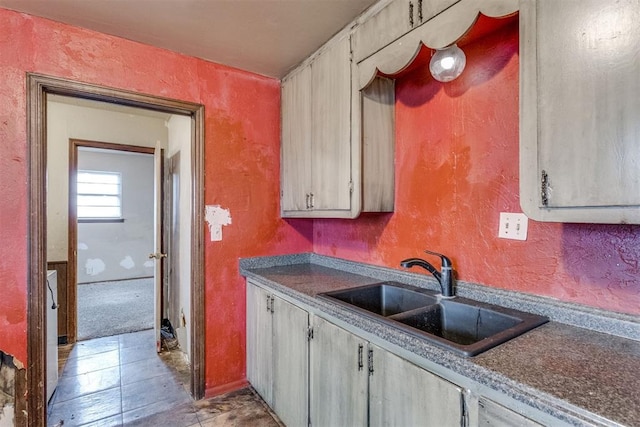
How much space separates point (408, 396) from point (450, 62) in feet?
4.59

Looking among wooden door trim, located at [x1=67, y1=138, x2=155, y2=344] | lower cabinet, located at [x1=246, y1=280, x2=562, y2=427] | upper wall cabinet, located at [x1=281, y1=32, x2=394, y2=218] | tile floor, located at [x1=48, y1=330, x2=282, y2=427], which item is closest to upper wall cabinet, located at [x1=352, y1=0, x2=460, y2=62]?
upper wall cabinet, located at [x1=281, y1=32, x2=394, y2=218]

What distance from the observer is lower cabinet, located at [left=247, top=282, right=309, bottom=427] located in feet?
5.79

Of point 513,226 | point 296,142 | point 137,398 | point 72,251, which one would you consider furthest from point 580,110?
point 72,251

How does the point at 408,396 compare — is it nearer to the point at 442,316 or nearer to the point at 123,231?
the point at 442,316

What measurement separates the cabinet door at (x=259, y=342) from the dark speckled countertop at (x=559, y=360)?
61 centimetres

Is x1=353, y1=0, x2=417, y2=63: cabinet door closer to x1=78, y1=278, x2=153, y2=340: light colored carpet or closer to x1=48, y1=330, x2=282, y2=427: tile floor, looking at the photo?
x1=48, y1=330, x2=282, y2=427: tile floor

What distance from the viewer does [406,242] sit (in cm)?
192

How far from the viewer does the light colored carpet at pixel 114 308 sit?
364 cm

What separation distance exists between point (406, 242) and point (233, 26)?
160 cm

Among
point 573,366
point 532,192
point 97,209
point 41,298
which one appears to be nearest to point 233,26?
point 532,192

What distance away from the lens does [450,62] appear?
4.81 ft

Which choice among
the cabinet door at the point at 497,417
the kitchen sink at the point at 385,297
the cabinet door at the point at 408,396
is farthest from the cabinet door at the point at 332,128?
the cabinet door at the point at 497,417

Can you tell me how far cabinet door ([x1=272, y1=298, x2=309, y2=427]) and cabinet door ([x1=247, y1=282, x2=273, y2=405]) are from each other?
0.09 metres

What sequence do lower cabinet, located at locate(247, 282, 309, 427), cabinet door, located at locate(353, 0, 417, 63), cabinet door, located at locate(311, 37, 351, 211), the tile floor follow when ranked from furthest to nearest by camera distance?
the tile floor, cabinet door, located at locate(311, 37, 351, 211), lower cabinet, located at locate(247, 282, 309, 427), cabinet door, located at locate(353, 0, 417, 63)
